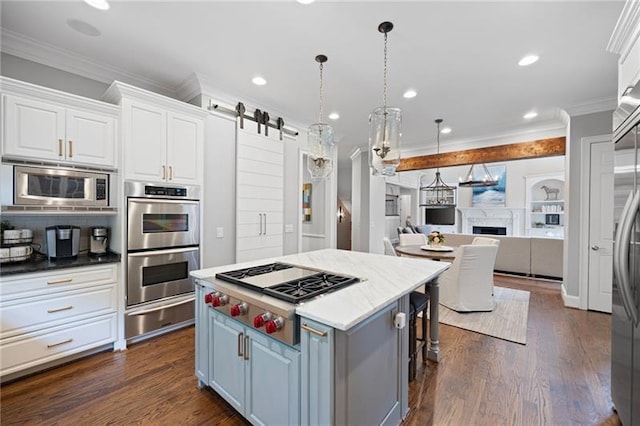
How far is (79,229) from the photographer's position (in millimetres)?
2598

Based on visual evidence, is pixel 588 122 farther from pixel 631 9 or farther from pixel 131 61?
pixel 131 61

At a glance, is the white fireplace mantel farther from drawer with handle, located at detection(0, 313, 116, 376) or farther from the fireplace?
drawer with handle, located at detection(0, 313, 116, 376)

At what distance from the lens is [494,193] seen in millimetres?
9227

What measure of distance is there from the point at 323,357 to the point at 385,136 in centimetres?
175

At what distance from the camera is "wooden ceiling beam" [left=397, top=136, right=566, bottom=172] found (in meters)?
4.69

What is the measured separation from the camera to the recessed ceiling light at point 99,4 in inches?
77.6

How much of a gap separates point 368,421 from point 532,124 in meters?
5.41

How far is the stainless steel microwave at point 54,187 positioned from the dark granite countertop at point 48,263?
19.7 inches

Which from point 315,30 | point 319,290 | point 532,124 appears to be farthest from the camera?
point 532,124

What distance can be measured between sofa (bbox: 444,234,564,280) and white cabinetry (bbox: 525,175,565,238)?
157 inches

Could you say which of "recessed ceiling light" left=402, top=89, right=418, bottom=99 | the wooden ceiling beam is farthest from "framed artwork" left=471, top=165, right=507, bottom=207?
"recessed ceiling light" left=402, top=89, right=418, bottom=99

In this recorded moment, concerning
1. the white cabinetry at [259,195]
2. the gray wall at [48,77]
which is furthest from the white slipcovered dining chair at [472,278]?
the gray wall at [48,77]

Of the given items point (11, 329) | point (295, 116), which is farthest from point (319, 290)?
point (295, 116)

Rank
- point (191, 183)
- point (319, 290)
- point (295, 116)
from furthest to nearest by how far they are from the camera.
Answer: point (295, 116), point (191, 183), point (319, 290)
